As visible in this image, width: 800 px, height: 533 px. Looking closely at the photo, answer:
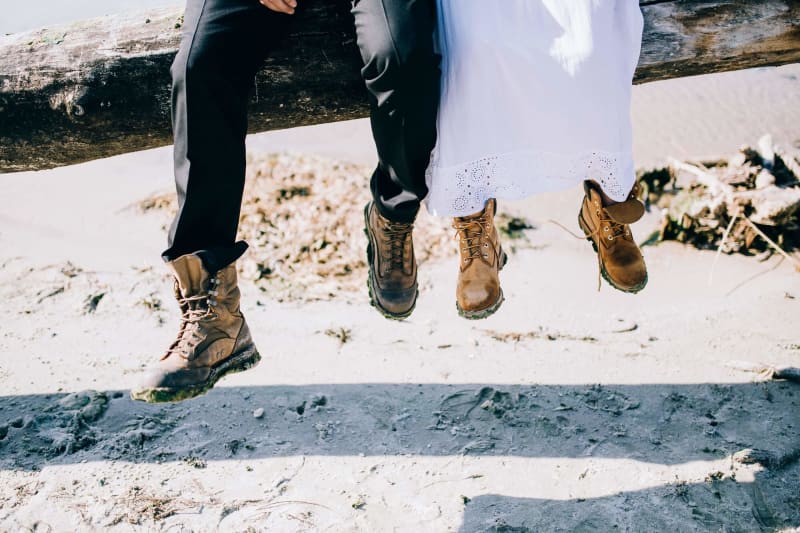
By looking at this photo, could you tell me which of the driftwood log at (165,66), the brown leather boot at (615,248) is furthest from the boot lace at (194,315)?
the brown leather boot at (615,248)

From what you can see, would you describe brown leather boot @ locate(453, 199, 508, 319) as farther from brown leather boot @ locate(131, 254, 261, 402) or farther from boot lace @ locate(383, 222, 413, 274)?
brown leather boot @ locate(131, 254, 261, 402)

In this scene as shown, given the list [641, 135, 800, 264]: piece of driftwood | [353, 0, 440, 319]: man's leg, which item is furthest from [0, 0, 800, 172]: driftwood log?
[641, 135, 800, 264]: piece of driftwood

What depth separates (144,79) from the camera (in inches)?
108

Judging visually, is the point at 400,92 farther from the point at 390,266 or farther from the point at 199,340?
the point at 199,340

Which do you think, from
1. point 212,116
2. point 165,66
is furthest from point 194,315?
point 165,66

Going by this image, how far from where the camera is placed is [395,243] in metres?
2.72

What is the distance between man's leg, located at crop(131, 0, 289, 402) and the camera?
2289 mm

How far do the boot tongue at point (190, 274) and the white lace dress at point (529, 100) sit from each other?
0.81 metres

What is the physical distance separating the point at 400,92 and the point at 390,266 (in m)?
0.72

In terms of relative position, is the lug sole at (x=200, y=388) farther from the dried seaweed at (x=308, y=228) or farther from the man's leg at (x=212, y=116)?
the dried seaweed at (x=308, y=228)

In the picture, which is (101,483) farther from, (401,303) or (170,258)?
(401,303)

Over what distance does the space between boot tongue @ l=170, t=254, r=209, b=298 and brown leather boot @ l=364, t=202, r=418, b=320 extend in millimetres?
639

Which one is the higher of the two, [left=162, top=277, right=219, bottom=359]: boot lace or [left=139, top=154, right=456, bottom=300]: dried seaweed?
[left=162, top=277, right=219, bottom=359]: boot lace

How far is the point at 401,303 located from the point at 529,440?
904mm
